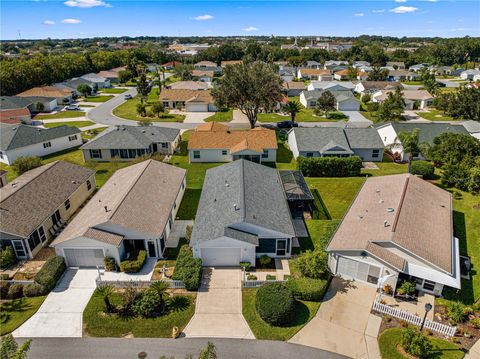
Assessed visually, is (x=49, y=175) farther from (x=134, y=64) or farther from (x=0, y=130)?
(x=134, y=64)

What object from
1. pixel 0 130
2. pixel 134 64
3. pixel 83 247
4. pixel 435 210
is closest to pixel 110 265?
pixel 83 247

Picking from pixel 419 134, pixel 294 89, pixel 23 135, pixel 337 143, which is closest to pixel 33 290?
pixel 23 135

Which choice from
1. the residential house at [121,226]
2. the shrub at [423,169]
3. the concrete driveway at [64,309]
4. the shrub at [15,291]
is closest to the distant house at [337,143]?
the shrub at [423,169]

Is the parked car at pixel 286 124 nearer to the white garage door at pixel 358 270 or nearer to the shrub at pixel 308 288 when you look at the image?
the white garage door at pixel 358 270

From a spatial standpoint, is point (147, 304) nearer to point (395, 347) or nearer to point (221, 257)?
point (221, 257)

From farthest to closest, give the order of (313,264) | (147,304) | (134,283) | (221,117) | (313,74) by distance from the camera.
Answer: (313,74) → (221,117) → (134,283) → (313,264) → (147,304)
